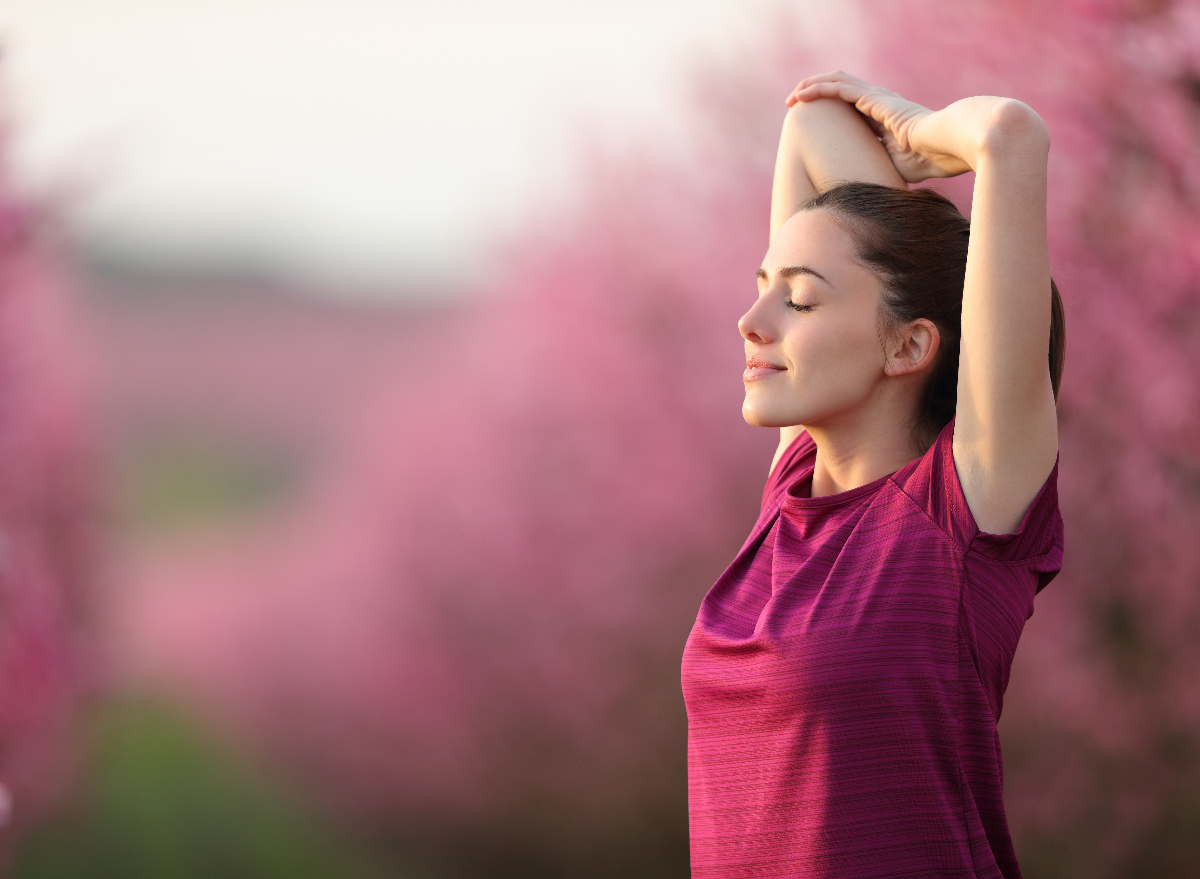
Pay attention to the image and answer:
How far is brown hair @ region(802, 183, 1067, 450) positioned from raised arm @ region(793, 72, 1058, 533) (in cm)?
14

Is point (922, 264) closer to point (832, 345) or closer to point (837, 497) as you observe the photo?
point (832, 345)

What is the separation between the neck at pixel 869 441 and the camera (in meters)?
1.84

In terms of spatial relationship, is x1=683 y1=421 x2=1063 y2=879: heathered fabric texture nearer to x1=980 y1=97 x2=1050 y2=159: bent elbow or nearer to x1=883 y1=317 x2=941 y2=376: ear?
x1=883 y1=317 x2=941 y2=376: ear

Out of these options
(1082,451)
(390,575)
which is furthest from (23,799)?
(1082,451)

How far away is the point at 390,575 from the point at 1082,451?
17.1 ft

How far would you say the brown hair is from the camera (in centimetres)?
178

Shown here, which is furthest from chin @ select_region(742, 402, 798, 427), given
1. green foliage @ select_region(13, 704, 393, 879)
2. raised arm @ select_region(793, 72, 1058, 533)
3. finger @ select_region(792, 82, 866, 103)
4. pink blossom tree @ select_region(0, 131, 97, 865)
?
green foliage @ select_region(13, 704, 393, 879)

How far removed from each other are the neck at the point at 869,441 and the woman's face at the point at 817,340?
0.04 metres

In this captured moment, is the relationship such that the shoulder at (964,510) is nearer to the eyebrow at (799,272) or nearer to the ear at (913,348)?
the ear at (913,348)

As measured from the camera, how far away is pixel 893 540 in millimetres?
1692

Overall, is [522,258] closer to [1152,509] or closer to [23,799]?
[23,799]

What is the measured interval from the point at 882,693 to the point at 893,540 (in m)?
0.21

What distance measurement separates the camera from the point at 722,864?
1774mm

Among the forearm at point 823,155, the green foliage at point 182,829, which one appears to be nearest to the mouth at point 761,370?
the forearm at point 823,155
